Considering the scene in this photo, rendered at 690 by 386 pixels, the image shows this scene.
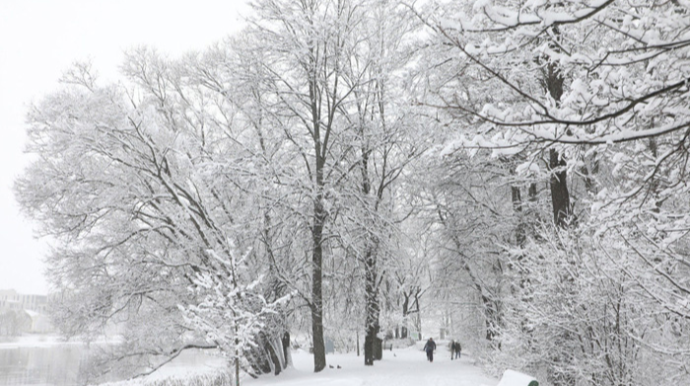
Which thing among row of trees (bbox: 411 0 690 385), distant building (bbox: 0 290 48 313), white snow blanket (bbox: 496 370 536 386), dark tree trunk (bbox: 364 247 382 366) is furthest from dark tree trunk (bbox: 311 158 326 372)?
distant building (bbox: 0 290 48 313)

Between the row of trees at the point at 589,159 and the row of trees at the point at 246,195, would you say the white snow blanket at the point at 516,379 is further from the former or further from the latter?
the row of trees at the point at 246,195

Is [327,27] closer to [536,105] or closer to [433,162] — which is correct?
[433,162]

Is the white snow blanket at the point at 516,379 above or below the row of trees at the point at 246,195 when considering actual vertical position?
below

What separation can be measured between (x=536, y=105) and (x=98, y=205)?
50.0 feet

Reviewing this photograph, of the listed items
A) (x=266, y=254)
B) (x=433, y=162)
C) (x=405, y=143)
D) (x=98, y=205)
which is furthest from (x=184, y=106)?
(x=433, y=162)

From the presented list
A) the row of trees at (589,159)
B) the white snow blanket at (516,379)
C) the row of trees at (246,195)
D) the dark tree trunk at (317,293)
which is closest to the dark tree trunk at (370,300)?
the row of trees at (246,195)

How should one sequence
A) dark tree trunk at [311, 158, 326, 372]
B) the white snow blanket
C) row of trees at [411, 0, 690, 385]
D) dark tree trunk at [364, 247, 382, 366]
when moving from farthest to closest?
dark tree trunk at [364, 247, 382, 366] → dark tree trunk at [311, 158, 326, 372] → the white snow blanket → row of trees at [411, 0, 690, 385]

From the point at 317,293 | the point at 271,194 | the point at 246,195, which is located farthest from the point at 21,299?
the point at 271,194

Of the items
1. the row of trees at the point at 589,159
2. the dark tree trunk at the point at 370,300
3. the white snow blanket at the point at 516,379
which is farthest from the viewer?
the dark tree trunk at the point at 370,300

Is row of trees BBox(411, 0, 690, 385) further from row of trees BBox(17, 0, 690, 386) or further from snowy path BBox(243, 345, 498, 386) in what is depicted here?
snowy path BBox(243, 345, 498, 386)

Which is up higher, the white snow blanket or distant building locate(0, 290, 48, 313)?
distant building locate(0, 290, 48, 313)

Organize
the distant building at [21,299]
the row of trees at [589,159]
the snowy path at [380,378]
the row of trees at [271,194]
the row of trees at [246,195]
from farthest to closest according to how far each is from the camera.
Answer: the distant building at [21,299], the row of trees at [246,195], the row of trees at [271,194], the snowy path at [380,378], the row of trees at [589,159]

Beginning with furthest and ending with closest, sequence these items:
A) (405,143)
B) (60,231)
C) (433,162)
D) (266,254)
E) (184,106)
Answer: (184,106)
(405,143)
(266,254)
(60,231)
(433,162)

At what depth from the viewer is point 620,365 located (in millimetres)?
6621
